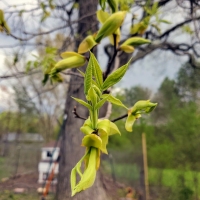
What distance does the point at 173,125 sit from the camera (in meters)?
2.58

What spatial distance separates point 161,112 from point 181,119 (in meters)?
0.34

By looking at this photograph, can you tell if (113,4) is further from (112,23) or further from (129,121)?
(129,121)

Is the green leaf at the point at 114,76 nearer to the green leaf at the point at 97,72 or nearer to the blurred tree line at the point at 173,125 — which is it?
the green leaf at the point at 97,72

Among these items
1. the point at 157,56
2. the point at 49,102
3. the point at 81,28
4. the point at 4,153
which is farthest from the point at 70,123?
the point at 49,102

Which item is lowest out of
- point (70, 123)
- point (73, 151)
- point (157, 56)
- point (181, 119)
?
point (73, 151)

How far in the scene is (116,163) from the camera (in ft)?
11.0

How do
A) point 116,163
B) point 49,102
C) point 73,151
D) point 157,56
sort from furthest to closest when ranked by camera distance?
1. point 49,102
2. point 116,163
3. point 157,56
4. point 73,151

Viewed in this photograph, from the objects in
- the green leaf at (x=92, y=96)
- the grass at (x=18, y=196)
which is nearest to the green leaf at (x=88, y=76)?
the green leaf at (x=92, y=96)

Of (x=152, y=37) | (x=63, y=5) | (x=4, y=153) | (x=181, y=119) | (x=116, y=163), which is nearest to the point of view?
(x=63, y=5)

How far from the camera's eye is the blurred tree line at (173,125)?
2385mm

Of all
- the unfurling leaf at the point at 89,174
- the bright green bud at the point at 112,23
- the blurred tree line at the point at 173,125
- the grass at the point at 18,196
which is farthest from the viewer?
the blurred tree line at the point at 173,125

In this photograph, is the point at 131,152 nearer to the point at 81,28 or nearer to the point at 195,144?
the point at 195,144

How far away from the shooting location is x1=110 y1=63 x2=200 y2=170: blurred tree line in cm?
238

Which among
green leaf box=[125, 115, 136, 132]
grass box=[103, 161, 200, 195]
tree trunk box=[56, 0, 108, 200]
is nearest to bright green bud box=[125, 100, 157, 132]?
green leaf box=[125, 115, 136, 132]
